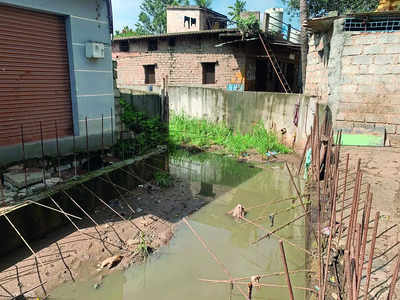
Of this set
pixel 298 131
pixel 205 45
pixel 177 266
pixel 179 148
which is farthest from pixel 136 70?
pixel 177 266

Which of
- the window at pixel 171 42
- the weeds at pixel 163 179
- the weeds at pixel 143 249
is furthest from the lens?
the window at pixel 171 42

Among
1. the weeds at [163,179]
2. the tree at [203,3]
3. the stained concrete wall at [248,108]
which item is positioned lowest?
the weeds at [163,179]

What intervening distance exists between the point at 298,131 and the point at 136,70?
11528 millimetres

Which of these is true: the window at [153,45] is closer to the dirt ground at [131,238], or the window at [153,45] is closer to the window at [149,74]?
the window at [149,74]

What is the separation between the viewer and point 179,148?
34.0 ft

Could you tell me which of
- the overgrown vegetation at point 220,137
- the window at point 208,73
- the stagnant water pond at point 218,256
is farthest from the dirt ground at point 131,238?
the window at point 208,73

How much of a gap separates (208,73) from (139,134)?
773 cm

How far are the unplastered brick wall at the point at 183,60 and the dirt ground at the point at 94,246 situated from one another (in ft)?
31.2

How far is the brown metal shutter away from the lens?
509 centimetres

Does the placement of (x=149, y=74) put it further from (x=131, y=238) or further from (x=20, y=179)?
(x=131, y=238)

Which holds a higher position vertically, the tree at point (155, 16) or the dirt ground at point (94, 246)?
the tree at point (155, 16)

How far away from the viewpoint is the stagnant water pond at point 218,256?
3750 mm

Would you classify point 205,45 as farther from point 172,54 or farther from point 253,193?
point 253,193

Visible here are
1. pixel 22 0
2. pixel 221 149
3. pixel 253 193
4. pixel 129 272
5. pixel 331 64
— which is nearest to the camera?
pixel 129 272
